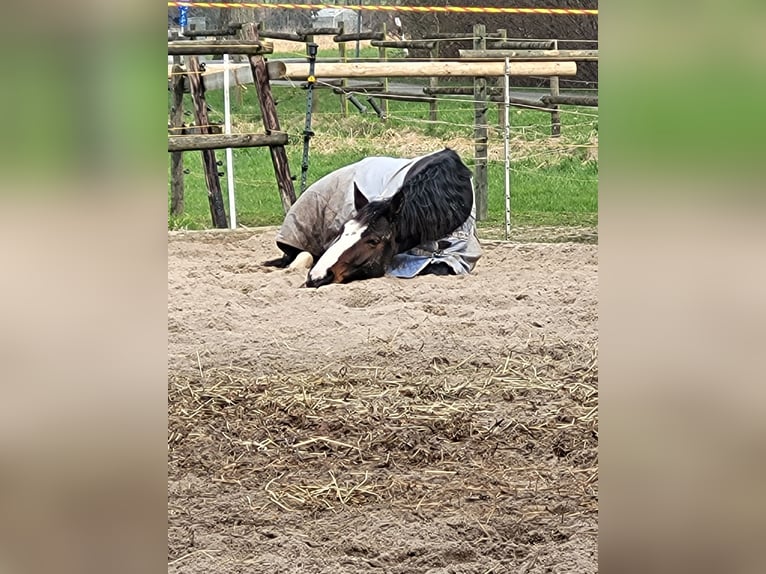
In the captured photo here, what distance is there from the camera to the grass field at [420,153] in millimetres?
9383

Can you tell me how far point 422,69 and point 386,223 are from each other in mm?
2278

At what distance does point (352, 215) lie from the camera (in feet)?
21.3

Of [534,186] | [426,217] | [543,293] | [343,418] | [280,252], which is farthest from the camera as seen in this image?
[534,186]

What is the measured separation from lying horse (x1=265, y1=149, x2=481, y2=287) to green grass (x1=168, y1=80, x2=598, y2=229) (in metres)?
1.99

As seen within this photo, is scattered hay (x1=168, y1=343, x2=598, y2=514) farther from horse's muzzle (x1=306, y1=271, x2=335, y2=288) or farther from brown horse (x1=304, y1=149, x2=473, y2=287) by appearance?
brown horse (x1=304, y1=149, x2=473, y2=287)

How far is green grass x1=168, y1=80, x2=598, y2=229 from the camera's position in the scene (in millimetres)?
9375

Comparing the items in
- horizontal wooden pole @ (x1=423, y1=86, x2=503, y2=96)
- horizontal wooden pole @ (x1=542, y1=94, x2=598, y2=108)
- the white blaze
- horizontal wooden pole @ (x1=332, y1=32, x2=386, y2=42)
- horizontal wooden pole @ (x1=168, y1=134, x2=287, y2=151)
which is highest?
horizontal wooden pole @ (x1=332, y1=32, x2=386, y2=42)
